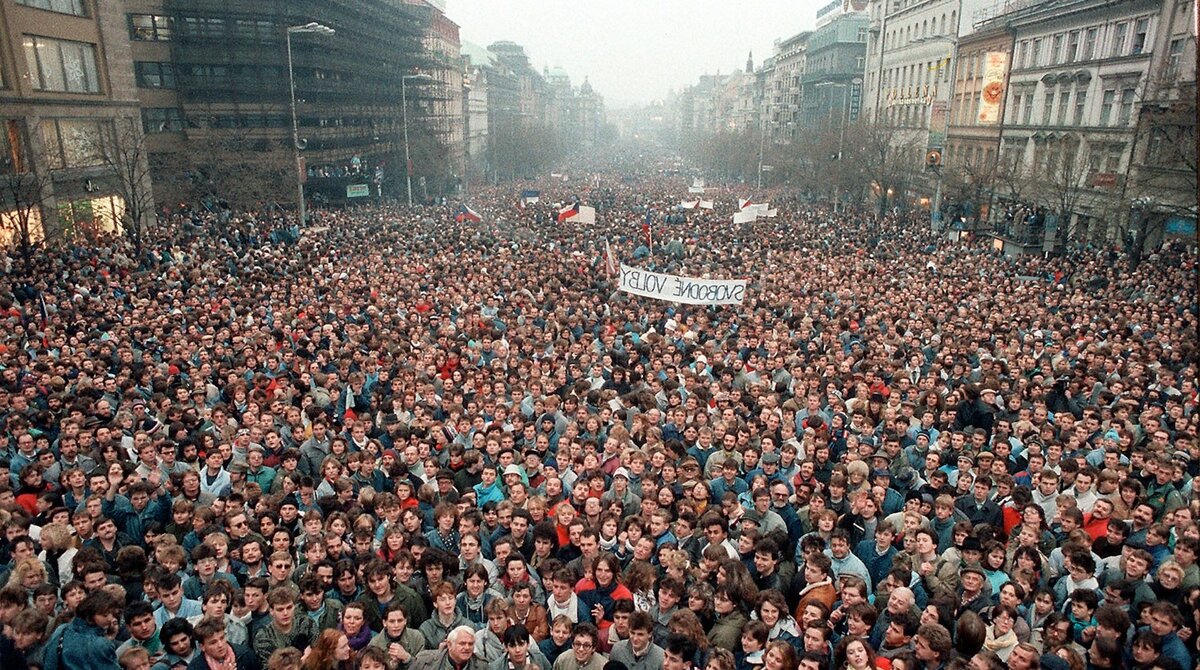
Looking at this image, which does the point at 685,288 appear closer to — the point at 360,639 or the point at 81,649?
the point at 360,639

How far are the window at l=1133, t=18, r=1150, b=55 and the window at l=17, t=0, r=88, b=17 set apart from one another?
42.9 metres

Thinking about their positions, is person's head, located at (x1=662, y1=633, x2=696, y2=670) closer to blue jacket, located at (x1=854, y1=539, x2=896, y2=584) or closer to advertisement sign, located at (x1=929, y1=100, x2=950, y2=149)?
blue jacket, located at (x1=854, y1=539, x2=896, y2=584)

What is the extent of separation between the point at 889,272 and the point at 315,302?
1696 cm

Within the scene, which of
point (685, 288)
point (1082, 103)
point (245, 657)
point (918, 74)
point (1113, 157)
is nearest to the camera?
point (245, 657)

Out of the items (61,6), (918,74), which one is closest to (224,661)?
(61,6)

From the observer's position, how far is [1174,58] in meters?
29.5

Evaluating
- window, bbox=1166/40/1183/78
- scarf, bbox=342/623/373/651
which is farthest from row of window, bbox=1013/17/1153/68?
scarf, bbox=342/623/373/651

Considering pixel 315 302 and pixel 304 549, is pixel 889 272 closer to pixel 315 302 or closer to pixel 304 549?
pixel 315 302

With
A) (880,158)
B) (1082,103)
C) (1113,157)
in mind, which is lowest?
(880,158)

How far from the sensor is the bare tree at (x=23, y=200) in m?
24.5

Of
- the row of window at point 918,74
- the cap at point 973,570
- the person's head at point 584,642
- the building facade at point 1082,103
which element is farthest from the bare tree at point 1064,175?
the person's head at point 584,642

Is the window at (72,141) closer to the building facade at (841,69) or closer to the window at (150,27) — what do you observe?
the window at (150,27)

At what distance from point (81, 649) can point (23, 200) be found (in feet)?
86.8

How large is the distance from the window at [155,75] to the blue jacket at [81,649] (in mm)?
49869
